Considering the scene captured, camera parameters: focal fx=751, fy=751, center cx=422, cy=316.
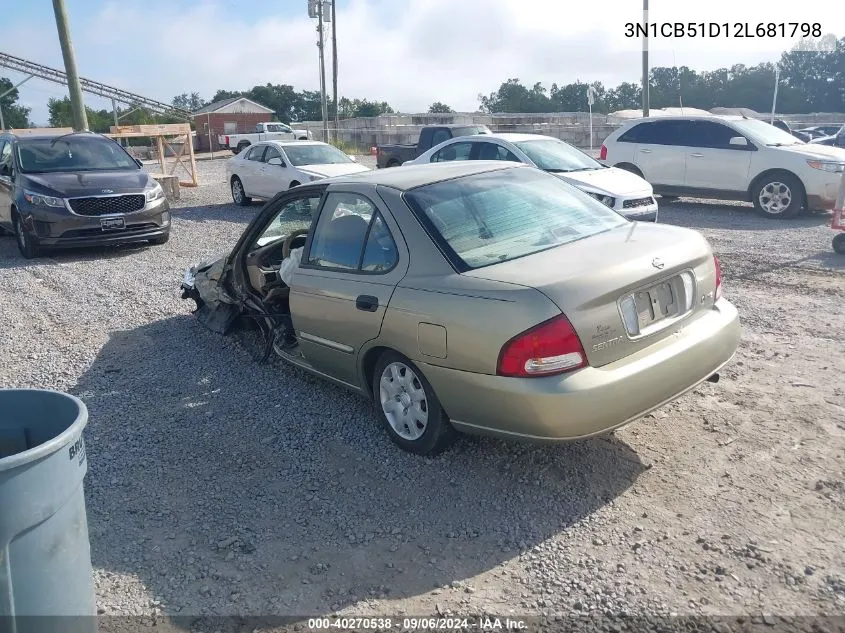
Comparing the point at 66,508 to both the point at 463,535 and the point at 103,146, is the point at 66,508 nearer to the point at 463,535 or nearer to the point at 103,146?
the point at 463,535

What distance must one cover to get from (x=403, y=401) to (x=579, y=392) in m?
1.18

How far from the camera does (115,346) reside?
6.68 metres

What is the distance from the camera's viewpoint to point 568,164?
1152cm

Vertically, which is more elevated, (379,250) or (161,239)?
(379,250)

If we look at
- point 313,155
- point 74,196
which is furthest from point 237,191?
point 74,196

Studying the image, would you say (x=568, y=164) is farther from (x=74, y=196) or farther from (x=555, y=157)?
(x=74, y=196)

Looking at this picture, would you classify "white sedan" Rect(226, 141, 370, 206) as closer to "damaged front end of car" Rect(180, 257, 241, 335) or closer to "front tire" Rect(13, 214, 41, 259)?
"front tire" Rect(13, 214, 41, 259)

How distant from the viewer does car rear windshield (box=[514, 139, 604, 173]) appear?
37.3ft

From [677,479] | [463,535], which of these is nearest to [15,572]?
[463,535]

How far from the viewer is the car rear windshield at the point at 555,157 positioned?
11383mm

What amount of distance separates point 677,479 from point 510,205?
185 centimetres

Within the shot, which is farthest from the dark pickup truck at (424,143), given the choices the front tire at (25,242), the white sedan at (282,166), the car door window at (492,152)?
the front tire at (25,242)

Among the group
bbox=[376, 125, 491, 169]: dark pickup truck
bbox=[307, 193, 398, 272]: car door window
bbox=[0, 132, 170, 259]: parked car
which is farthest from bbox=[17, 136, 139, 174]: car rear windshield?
bbox=[307, 193, 398, 272]: car door window

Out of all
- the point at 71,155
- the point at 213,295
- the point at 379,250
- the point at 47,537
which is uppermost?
the point at 71,155
